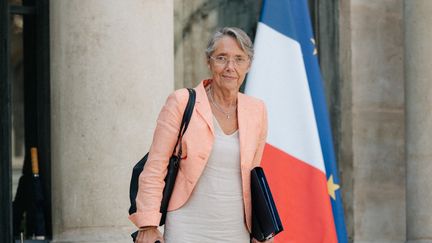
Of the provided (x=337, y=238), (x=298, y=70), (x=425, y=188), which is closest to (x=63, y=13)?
(x=298, y=70)

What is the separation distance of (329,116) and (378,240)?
1.30 metres

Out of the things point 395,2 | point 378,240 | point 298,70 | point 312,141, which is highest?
point 395,2

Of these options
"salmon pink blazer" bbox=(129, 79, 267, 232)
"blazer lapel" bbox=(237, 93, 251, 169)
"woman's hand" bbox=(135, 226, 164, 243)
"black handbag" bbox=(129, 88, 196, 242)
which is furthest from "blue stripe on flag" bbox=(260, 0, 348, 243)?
"woman's hand" bbox=(135, 226, 164, 243)

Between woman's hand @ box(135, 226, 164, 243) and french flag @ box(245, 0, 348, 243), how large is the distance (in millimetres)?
3979

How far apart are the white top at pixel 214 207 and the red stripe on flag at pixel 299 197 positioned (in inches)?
152

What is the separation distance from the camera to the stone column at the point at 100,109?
9.04m

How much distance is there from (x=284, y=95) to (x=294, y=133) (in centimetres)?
34

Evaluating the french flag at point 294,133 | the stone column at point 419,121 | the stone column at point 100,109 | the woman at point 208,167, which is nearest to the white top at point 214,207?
the woman at point 208,167

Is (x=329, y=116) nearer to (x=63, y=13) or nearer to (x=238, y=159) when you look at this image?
(x=63, y=13)

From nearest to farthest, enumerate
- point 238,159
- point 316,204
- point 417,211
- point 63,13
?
point 238,159
point 63,13
point 316,204
point 417,211

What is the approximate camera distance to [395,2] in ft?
37.3

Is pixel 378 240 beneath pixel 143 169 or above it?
beneath

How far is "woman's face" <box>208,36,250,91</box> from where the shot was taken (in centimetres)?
612

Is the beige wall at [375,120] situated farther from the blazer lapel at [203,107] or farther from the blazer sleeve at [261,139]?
the blazer lapel at [203,107]
